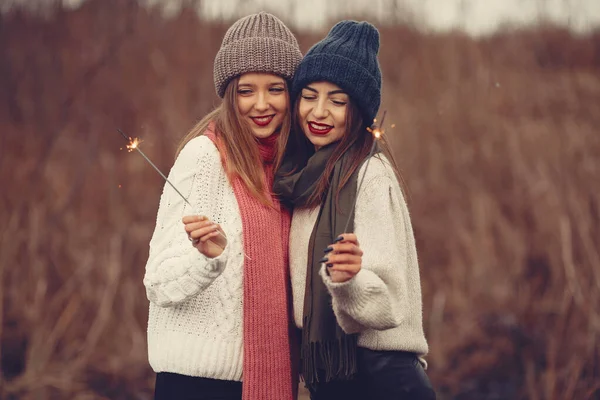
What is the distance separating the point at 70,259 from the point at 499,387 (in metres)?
2.84

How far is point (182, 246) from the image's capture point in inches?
94.3

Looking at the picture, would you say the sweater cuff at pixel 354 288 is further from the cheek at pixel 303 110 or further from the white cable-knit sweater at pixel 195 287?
the cheek at pixel 303 110

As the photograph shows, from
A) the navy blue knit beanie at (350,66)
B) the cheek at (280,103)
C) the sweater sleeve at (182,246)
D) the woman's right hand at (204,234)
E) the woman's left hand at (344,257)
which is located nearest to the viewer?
the woman's left hand at (344,257)

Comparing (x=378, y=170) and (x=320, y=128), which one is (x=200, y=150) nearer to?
(x=320, y=128)

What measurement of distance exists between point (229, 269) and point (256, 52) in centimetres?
68

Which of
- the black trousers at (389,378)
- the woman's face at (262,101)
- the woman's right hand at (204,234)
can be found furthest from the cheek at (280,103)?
the black trousers at (389,378)

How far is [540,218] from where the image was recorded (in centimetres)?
616

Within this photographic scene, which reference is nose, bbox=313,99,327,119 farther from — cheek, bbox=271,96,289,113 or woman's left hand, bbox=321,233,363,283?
woman's left hand, bbox=321,233,363,283

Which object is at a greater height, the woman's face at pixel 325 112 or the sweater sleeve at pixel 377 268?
the woman's face at pixel 325 112

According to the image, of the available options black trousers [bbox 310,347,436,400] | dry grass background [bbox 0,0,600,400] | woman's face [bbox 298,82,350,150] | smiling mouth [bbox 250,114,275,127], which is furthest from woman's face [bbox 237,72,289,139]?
dry grass background [bbox 0,0,600,400]

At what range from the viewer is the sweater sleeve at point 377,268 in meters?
2.19

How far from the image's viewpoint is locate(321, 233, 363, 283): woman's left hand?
2.07m

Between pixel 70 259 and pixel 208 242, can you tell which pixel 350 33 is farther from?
pixel 70 259

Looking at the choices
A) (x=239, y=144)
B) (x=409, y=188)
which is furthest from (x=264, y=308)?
(x=409, y=188)
